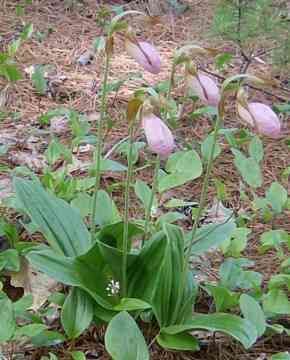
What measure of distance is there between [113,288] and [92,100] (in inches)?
59.6

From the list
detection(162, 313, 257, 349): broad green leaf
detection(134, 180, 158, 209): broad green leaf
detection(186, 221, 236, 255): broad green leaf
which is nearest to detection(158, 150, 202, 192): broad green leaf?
detection(134, 180, 158, 209): broad green leaf

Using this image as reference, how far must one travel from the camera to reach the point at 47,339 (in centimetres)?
156

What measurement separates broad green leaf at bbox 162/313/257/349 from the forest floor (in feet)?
0.37

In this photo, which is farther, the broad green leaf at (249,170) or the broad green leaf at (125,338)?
the broad green leaf at (249,170)

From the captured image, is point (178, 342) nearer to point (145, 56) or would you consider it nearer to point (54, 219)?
point (54, 219)

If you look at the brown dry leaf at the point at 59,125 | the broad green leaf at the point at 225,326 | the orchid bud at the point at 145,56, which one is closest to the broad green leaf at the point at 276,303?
the broad green leaf at the point at 225,326

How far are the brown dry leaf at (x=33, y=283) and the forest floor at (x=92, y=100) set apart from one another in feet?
0.61

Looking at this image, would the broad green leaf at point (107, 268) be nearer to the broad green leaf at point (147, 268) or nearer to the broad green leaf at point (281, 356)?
the broad green leaf at point (147, 268)

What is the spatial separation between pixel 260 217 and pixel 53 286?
0.77 meters

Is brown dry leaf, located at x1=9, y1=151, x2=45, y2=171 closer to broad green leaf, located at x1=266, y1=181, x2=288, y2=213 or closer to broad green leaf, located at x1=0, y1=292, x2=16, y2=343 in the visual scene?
broad green leaf, located at x1=266, y1=181, x2=288, y2=213

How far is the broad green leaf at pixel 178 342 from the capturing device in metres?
1.54

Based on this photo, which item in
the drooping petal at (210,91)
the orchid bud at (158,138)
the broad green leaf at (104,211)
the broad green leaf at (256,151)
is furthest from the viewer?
the broad green leaf at (256,151)

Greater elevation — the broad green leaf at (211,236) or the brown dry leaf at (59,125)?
the broad green leaf at (211,236)

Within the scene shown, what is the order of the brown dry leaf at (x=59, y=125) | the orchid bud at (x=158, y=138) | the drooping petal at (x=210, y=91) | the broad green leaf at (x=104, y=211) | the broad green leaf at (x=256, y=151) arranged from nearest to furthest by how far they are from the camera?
1. the orchid bud at (x=158, y=138)
2. the drooping petal at (x=210, y=91)
3. the broad green leaf at (x=104, y=211)
4. the broad green leaf at (x=256, y=151)
5. the brown dry leaf at (x=59, y=125)
